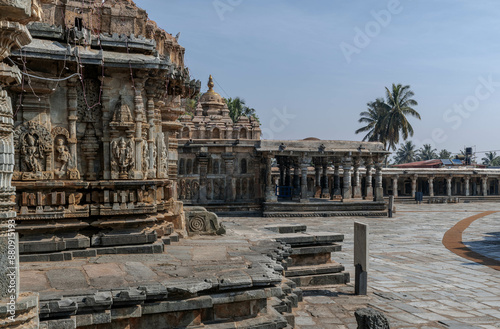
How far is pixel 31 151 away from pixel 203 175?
1644cm

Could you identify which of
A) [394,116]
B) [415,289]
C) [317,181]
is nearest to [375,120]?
[394,116]

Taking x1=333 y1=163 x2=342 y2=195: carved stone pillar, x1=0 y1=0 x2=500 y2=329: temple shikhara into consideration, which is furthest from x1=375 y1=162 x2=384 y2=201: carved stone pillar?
x1=0 y1=0 x2=500 y2=329: temple shikhara

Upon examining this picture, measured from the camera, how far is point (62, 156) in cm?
688

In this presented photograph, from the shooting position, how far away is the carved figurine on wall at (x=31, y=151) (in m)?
6.60

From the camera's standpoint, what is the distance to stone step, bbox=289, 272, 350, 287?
8.30 metres

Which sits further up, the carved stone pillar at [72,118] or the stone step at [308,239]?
the carved stone pillar at [72,118]

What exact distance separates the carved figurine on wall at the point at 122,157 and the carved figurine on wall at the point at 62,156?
0.66 m

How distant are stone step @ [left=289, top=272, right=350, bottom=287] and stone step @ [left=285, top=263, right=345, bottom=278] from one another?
63mm

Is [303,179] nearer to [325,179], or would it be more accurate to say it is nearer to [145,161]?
[325,179]

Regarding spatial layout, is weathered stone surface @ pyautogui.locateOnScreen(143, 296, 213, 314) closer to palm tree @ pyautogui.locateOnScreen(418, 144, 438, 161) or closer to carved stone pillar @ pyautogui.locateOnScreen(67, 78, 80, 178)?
carved stone pillar @ pyautogui.locateOnScreen(67, 78, 80, 178)

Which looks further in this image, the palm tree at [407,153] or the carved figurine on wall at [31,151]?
the palm tree at [407,153]

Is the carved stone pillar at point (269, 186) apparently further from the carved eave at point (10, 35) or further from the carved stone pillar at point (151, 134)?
the carved eave at point (10, 35)

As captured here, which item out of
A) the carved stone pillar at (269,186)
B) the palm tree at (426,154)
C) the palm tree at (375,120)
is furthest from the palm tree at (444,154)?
the carved stone pillar at (269,186)

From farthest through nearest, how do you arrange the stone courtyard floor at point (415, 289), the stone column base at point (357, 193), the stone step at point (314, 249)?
1. the stone column base at point (357, 193)
2. the stone step at point (314, 249)
3. the stone courtyard floor at point (415, 289)
